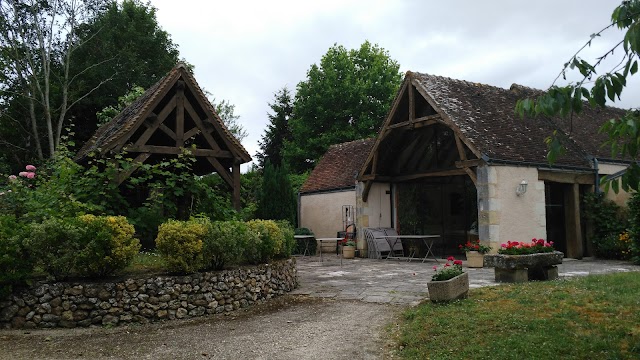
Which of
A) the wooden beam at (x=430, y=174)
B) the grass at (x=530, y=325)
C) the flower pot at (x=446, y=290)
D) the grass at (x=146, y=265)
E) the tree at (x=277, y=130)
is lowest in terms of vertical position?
the grass at (x=530, y=325)

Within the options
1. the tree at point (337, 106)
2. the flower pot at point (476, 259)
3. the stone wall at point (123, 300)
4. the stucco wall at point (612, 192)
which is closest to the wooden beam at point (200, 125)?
the stone wall at point (123, 300)

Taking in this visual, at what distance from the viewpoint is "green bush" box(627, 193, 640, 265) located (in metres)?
12.4

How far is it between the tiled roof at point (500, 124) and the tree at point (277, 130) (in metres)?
19.1

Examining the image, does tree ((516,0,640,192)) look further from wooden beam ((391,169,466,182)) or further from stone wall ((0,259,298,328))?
wooden beam ((391,169,466,182))

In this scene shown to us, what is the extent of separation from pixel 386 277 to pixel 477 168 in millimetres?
4201

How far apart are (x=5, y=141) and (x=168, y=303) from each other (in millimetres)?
20107

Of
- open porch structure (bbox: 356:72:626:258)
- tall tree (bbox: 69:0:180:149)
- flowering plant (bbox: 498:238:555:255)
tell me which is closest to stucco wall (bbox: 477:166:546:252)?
open porch structure (bbox: 356:72:626:258)

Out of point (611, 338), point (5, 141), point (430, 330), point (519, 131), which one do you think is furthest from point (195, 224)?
point (5, 141)

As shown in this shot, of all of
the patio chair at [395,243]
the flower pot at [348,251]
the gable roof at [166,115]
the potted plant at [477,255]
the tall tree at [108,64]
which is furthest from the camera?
the tall tree at [108,64]

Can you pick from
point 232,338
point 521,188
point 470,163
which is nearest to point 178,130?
point 232,338

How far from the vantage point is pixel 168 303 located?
7008 millimetres

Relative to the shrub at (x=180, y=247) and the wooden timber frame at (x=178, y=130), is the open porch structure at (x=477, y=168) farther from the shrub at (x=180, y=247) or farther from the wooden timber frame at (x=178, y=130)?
the shrub at (x=180, y=247)

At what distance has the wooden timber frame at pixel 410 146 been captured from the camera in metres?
13.0

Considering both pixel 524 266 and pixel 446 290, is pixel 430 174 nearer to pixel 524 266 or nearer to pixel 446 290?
pixel 524 266
